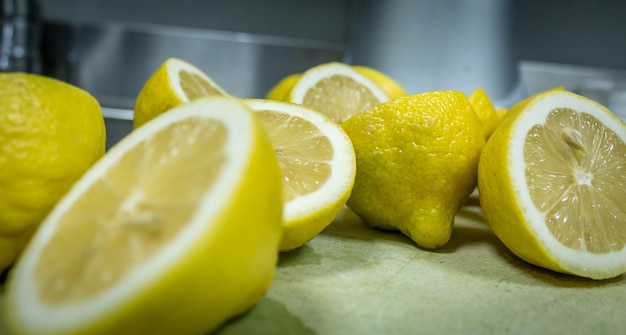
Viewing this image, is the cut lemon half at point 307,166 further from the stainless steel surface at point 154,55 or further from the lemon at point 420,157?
the stainless steel surface at point 154,55

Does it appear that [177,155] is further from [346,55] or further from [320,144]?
[346,55]

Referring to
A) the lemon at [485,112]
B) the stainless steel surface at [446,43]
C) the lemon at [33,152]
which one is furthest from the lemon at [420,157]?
the stainless steel surface at [446,43]

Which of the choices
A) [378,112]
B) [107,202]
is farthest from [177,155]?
[378,112]

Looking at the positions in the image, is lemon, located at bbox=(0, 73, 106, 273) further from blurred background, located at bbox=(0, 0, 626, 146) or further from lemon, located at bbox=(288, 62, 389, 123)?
blurred background, located at bbox=(0, 0, 626, 146)

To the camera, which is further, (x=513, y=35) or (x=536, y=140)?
(x=513, y=35)

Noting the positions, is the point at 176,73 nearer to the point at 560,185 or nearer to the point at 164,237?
the point at 164,237
